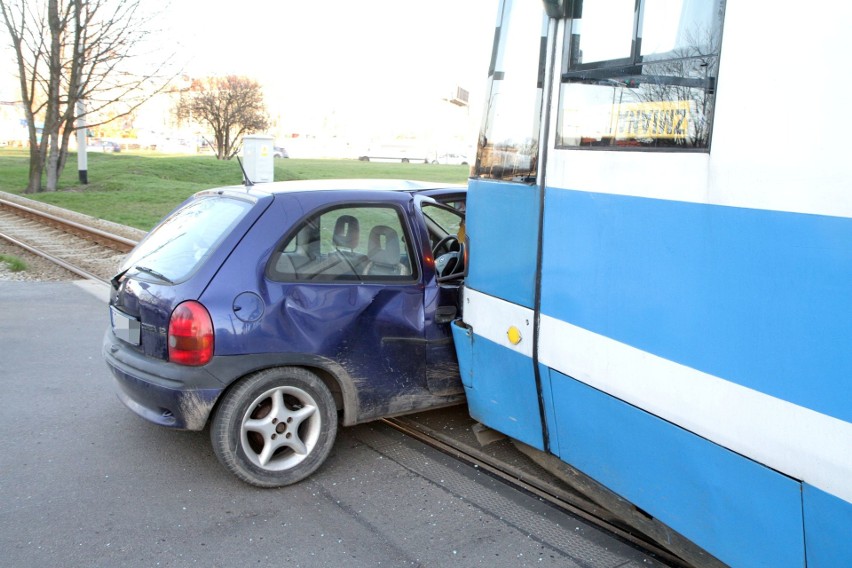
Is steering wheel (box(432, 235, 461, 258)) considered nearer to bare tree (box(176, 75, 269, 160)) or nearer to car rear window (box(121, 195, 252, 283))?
car rear window (box(121, 195, 252, 283))

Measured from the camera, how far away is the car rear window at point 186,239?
170 inches

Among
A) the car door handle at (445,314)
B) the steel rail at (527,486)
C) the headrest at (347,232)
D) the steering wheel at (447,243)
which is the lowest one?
the steel rail at (527,486)

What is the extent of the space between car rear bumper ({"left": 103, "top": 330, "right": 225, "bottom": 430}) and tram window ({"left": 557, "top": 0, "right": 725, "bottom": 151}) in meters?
2.19

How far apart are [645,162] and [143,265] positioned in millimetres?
3017

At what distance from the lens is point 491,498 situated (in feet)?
13.6

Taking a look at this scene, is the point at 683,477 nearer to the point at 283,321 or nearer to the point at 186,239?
the point at 283,321

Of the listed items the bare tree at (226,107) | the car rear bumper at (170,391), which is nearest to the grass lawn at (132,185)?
the bare tree at (226,107)

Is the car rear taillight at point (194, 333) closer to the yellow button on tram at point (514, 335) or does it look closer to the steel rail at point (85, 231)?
the yellow button on tram at point (514, 335)

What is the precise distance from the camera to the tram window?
292 centimetres

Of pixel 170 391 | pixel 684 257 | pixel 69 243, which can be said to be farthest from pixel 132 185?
pixel 684 257

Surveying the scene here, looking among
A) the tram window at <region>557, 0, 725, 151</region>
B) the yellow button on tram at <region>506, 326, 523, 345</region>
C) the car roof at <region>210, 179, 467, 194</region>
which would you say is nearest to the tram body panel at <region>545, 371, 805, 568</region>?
the yellow button on tram at <region>506, 326, 523, 345</region>

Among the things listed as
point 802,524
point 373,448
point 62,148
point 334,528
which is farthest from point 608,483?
point 62,148

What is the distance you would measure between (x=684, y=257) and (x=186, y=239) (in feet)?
9.57

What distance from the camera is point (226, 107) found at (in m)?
50.7
